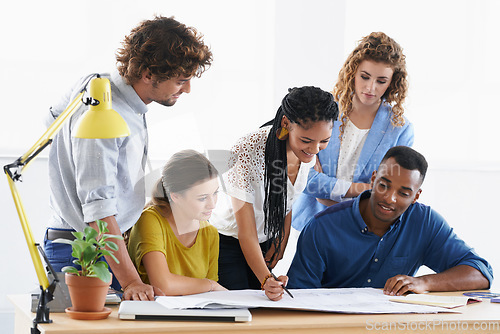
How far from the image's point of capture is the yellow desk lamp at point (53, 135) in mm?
1256

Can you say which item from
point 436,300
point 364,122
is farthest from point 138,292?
point 364,122

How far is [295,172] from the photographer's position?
192cm

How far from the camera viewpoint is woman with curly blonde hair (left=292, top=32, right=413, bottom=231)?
7.14 ft

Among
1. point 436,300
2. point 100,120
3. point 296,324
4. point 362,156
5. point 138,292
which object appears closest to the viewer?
point 100,120

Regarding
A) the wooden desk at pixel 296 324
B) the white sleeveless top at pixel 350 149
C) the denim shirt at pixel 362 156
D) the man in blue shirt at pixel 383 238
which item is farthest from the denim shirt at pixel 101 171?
the white sleeveless top at pixel 350 149

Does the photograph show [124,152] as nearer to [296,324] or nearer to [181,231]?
[181,231]

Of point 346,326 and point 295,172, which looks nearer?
point 346,326

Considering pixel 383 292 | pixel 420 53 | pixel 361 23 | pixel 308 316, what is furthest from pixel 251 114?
pixel 308 316

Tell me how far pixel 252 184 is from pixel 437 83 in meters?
2.17

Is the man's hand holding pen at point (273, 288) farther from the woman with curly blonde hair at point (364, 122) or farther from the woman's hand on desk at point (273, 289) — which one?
the woman with curly blonde hair at point (364, 122)

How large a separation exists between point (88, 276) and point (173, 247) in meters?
0.46

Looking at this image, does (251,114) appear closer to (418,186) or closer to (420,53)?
(420,53)

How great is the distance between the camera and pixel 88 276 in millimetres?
1324

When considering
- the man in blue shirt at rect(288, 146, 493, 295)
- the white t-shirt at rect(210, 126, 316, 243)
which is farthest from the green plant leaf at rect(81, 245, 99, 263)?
the man in blue shirt at rect(288, 146, 493, 295)
